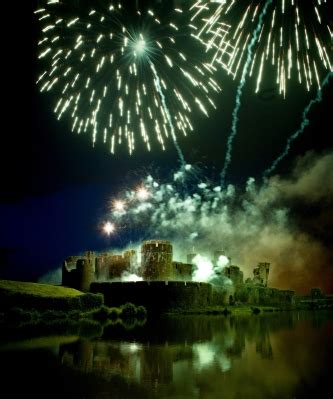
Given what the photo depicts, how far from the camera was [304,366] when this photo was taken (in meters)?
9.08

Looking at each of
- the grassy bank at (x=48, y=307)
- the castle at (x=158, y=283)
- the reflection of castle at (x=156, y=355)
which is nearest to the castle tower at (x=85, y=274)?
the castle at (x=158, y=283)

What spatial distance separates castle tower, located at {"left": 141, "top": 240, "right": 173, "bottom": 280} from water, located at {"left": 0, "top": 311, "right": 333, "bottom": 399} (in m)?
28.0

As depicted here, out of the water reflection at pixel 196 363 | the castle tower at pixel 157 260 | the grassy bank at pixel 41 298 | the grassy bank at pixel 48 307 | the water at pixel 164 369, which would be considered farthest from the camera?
the castle tower at pixel 157 260

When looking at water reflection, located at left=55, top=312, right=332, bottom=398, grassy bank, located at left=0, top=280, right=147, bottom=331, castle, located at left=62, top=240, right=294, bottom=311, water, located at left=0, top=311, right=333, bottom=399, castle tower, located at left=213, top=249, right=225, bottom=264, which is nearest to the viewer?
water, located at left=0, top=311, right=333, bottom=399

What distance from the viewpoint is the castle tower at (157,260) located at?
41.4 m

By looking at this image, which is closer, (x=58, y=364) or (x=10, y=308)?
(x=58, y=364)

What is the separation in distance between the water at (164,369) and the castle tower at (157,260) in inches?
1102

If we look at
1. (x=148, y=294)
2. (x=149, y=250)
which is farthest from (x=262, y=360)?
(x=149, y=250)

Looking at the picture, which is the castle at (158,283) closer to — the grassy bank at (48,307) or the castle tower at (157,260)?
the castle tower at (157,260)

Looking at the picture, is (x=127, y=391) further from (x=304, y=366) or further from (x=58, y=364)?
(x=304, y=366)

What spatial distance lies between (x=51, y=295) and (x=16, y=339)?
11.3 m

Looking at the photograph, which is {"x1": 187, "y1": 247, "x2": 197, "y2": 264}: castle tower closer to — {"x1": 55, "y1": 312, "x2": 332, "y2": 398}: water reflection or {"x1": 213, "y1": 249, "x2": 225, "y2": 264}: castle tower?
{"x1": 213, "y1": 249, "x2": 225, "y2": 264}: castle tower

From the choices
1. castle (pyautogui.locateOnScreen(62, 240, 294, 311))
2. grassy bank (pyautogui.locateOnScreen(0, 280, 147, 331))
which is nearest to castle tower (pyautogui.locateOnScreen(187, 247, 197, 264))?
castle (pyautogui.locateOnScreen(62, 240, 294, 311))

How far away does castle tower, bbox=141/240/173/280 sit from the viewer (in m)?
41.4
